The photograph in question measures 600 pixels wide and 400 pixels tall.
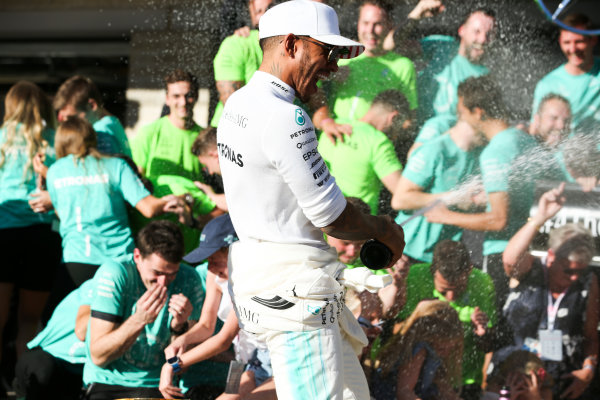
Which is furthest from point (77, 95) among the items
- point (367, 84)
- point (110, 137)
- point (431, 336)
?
point (431, 336)

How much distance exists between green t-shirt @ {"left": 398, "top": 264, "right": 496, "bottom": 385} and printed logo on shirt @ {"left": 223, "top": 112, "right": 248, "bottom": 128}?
2.35m

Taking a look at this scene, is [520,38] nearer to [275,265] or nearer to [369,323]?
[369,323]

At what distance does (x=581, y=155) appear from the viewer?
212 inches

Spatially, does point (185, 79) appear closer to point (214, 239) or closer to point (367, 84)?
point (367, 84)

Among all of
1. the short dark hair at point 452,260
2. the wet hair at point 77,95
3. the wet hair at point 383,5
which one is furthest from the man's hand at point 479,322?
the wet hair at point 77,95

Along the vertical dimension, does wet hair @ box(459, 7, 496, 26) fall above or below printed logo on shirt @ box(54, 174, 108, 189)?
above

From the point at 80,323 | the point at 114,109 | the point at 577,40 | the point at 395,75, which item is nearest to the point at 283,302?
the point at 80,323

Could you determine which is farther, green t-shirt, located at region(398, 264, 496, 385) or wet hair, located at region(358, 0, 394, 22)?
wet hair, located at region(358, 0, 394, 22)

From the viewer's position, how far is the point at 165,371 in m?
4.54

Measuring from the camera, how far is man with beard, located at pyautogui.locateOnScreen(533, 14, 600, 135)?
5621 mm

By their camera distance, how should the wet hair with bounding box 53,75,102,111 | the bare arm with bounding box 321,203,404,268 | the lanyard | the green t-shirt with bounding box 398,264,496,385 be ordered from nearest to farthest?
the bare arm with bounding box 321,203,404,268 < the green t-shirt with bounding box 398,264,496,385 < the lanyard < the wet hair with bounding box 53,75,102,111

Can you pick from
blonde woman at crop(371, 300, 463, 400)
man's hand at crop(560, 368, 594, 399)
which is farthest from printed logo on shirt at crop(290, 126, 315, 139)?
man's hand at crop(560, 368, 594, 399)

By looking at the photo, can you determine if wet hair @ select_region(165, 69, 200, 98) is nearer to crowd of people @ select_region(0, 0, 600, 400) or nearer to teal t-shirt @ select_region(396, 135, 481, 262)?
crowd of people @ select_region(0, 0, 600, 400)

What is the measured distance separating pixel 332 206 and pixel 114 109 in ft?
14.8
